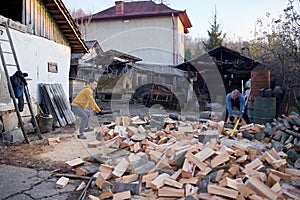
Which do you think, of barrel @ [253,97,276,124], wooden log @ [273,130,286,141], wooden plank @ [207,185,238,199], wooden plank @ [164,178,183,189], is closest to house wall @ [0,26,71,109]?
wooden plank @ [164,178,183,189]

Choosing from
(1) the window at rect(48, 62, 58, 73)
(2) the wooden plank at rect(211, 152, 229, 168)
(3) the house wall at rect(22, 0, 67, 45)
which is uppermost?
(3) the house wall at rect(22, 0, 67, 45)

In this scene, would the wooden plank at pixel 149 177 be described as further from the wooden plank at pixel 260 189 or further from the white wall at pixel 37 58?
the white wall at pixel 37 58

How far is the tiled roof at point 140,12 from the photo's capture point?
22125mm

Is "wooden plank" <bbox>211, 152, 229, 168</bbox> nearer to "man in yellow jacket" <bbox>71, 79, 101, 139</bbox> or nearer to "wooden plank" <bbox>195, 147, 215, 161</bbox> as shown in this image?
"wooden plank" <bbox>195, 147, 215, 161</bbox>

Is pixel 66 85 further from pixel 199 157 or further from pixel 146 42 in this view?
pixel 146 42

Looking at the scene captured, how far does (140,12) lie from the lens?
22938 millimetres

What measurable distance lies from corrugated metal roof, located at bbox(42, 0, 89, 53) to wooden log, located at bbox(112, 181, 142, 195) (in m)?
6.83

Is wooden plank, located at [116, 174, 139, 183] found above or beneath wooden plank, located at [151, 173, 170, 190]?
beneath

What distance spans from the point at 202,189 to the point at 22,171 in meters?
3.02

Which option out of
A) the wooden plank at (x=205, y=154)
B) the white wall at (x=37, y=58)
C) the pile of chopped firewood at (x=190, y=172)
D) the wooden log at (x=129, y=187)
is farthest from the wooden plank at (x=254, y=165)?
the white wall at (x=37, y=58)

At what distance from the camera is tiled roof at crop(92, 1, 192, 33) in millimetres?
22125

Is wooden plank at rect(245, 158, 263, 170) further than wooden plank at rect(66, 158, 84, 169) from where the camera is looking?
No

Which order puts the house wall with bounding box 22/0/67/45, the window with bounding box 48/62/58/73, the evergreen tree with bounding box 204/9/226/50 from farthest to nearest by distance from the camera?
the evergreen tree with bounding box 204/9/226/50
the window with bounding box 48/62/58/73
the house wall with bounding box 22/0/67/45

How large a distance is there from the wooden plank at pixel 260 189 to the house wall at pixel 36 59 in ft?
19.7
